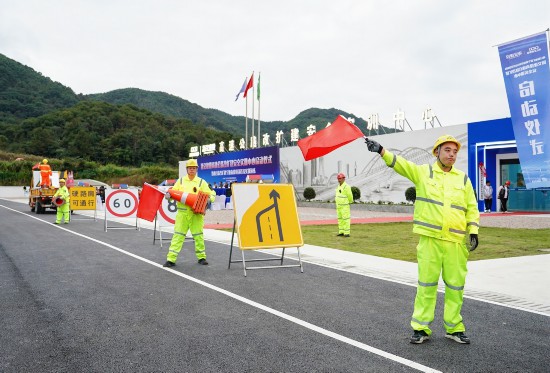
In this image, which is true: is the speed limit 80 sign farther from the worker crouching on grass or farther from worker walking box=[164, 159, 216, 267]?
the worker crouching on grass

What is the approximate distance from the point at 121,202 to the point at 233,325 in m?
13.0

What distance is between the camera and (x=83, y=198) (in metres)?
23.5

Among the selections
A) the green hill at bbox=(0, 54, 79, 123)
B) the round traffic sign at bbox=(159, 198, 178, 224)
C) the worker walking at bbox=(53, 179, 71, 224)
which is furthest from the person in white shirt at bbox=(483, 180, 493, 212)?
the green hill at bbox=(0, 54, 79, 123)

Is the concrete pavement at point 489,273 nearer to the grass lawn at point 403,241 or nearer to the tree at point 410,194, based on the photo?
the grass lawn at point 403,241

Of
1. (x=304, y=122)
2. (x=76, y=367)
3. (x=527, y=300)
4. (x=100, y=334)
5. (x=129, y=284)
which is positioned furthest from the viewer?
(x=304, y=122)

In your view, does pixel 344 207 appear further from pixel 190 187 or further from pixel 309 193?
pixel 309 193

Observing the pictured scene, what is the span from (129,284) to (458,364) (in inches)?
205

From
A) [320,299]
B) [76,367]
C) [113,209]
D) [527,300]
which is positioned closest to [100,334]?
[76,367]

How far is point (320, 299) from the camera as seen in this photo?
6840 mm

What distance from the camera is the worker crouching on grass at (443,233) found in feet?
16.2

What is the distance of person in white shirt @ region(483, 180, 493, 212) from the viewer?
1060 inches

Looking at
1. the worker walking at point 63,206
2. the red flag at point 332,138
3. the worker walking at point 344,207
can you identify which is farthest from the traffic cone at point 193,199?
the worker walking at point 63,206

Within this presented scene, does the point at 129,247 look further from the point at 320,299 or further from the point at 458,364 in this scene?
the point at 458,364

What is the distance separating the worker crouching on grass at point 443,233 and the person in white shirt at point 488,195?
77.3ft
